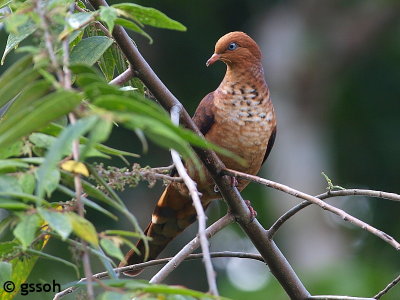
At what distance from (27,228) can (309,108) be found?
10.5 metres

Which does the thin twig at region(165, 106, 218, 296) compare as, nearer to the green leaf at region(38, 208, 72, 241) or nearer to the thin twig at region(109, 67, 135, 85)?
the green leaf at region(38, 208, 72, 241)

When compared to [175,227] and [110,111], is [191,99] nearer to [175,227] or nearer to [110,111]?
[175,227]

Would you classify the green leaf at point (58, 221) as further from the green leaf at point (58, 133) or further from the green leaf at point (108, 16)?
the green leaf at point (108, 16)

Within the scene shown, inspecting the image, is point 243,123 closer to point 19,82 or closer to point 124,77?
point 124,77

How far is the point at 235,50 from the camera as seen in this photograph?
12.9 feet

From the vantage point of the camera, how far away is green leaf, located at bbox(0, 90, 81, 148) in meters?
1.46

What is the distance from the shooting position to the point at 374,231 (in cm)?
202

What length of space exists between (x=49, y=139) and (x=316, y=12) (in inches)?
430

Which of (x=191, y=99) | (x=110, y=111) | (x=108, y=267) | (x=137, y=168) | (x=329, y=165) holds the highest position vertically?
(x=110, y=111)

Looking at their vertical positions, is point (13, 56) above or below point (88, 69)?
below

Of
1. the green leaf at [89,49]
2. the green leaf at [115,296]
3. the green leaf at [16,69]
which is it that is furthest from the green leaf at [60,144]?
the green leaf at [89,49]

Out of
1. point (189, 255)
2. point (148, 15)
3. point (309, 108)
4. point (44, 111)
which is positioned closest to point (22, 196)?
point (44, 111)

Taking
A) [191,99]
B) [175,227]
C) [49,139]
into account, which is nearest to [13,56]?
[191,99]

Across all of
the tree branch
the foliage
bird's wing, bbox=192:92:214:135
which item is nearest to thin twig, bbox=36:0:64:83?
the foliage
